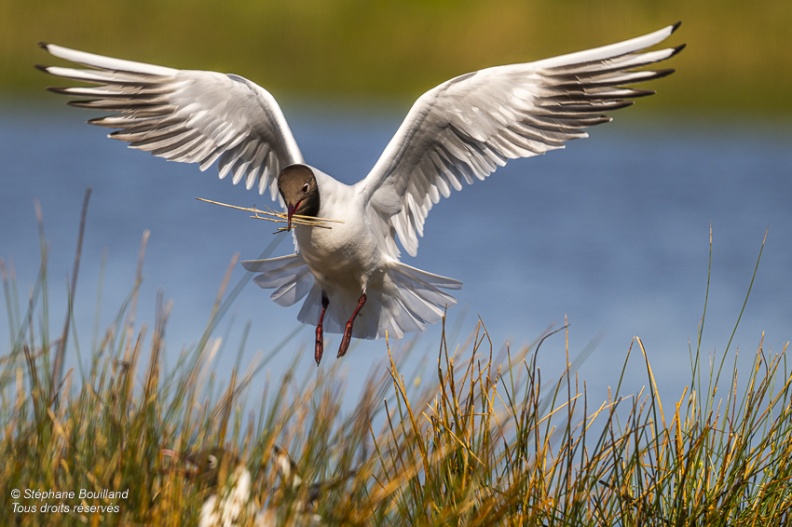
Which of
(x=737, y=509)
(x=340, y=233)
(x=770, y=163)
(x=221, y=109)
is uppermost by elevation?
(x=770, y=163)

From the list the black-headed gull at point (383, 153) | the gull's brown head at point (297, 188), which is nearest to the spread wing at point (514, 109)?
the black-headed gull at point (383, 153)

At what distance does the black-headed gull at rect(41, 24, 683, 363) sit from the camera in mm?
5355

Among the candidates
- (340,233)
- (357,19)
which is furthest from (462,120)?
(357,19)

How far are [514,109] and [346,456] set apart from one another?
267 centimetres

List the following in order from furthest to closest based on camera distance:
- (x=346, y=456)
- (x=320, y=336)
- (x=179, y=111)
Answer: (x=320, y=336) < (x=179, y=111) < (x=346, y=456)

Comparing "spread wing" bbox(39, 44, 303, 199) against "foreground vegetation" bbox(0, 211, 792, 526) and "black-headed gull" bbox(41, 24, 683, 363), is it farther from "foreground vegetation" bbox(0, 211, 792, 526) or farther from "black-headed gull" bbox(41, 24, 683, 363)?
"foreground vegetation" bbox(0, 211, 792, 526)

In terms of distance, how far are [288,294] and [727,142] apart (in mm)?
16647

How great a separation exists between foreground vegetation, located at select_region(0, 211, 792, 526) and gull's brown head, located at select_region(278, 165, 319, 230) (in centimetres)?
158

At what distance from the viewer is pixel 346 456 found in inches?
127

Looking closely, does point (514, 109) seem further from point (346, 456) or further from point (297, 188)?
point (346, 456)

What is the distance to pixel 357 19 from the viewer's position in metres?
21.6

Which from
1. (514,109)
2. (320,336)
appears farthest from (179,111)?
(514,109)

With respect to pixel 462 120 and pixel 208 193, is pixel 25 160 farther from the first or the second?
pixel 462 120

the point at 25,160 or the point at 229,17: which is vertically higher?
the point at 229,17
